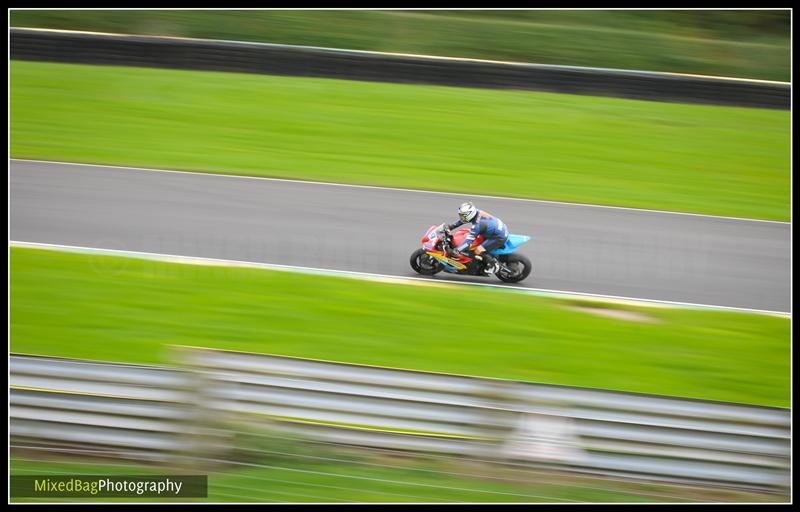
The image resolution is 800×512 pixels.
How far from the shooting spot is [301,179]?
1586 cm

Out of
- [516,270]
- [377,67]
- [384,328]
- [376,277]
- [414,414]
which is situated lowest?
[414,414]

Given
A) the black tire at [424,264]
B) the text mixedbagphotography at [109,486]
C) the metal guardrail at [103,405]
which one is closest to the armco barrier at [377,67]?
the black tire at [424,264]

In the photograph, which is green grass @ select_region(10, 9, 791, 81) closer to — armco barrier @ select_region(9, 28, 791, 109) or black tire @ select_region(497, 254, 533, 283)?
armco barrier @ select_region(9, 28, 791, 109)

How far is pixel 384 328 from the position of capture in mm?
10188

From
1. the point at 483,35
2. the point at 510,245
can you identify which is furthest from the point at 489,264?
the point at 483,35

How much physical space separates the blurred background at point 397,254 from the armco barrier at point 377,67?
0.21 ft

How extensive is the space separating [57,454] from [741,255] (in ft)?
38.1

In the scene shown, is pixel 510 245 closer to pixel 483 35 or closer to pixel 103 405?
pixel 103 405

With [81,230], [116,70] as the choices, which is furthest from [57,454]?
[116,70]

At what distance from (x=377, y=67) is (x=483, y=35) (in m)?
3.61

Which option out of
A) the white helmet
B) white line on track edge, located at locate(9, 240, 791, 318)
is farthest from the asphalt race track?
the white helmet

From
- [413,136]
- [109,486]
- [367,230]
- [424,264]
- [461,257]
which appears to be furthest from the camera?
[413,136]

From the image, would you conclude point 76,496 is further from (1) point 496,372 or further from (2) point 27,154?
(2) point 27,154

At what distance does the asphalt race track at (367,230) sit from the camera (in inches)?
504
